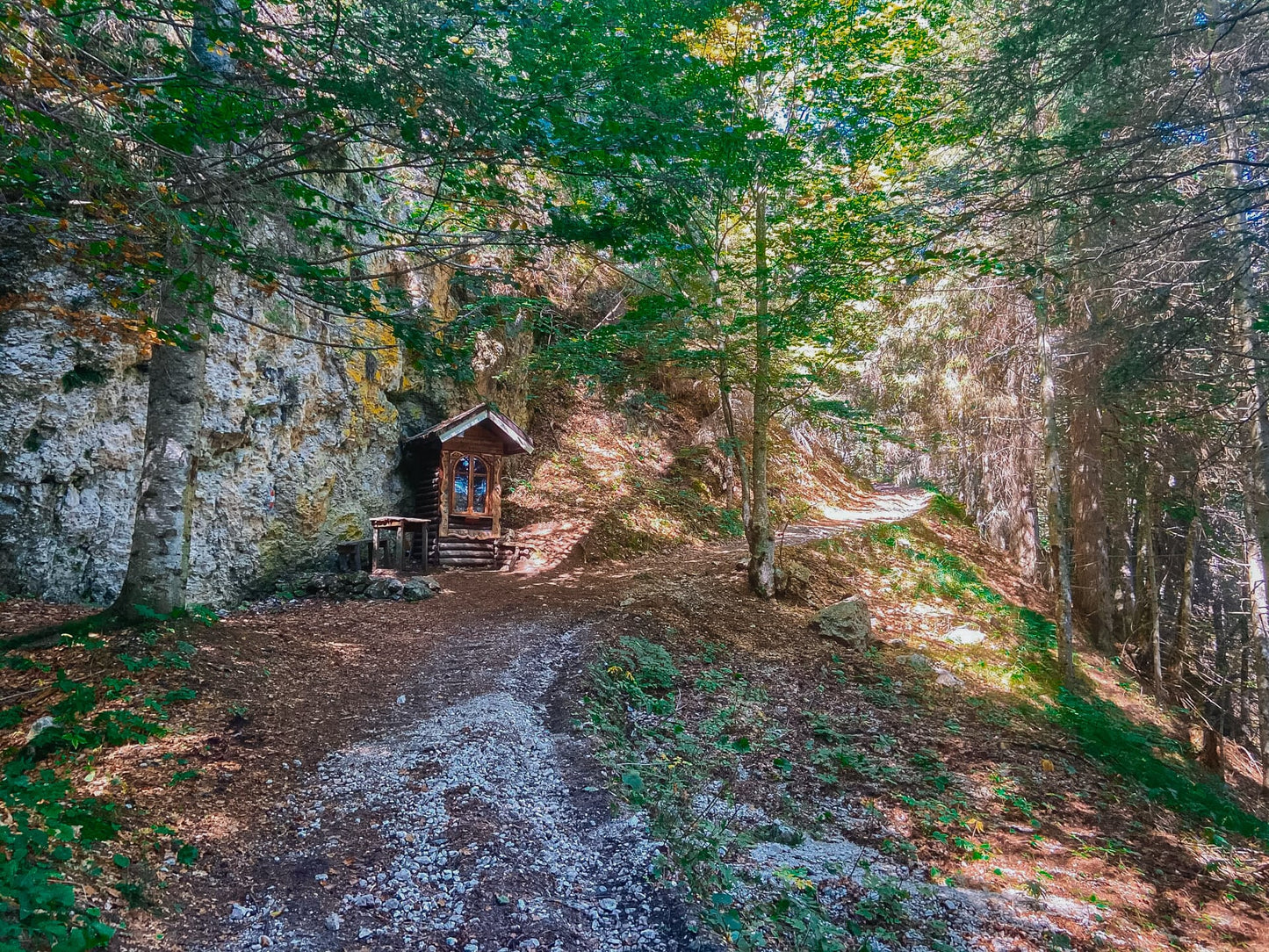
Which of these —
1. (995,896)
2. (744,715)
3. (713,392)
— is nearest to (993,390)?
(713,392)

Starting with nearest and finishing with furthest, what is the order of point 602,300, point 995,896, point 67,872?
point 67,872, point 995,896, point 602,300

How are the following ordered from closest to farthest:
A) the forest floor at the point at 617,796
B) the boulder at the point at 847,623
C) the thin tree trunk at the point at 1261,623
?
the forest floor at the point at 617,796, the thin tree trunk at the point at 1261,623, the boulder at the point at 847,623

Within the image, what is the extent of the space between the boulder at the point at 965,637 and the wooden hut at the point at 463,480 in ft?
29.6

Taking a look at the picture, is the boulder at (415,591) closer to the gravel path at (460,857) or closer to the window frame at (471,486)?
the window frame at (471,486)

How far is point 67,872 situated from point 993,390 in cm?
1570

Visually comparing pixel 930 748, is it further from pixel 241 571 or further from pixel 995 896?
pixel 241 571

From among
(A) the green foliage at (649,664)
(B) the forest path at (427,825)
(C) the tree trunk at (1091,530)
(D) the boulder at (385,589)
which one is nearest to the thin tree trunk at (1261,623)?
(C) the tree trunk at (1091,530)

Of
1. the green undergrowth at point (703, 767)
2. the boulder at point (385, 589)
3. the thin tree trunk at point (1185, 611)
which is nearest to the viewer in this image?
the green undergrowth at point (703, 767)

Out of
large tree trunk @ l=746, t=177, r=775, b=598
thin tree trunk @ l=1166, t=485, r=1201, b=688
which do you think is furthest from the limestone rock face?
thin tree trunk @ l=1166, t=485, r=1201, b=688

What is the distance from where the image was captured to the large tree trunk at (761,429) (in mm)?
9672

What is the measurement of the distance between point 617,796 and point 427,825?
1.21m

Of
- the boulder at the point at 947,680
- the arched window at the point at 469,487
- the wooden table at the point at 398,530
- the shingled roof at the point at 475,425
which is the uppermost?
the shingled roof at the point at 475,425

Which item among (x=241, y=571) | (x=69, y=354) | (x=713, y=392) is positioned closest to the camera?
(x=69, y=354)

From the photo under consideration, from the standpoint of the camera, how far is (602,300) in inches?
739
